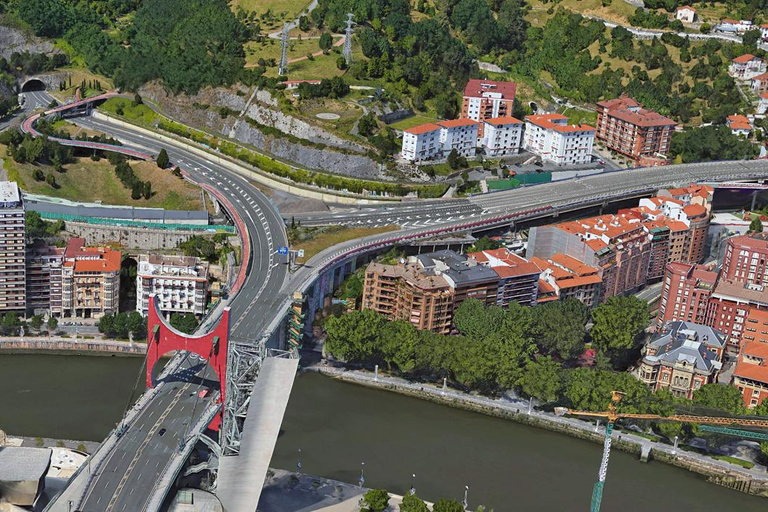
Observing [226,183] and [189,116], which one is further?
[189,116]

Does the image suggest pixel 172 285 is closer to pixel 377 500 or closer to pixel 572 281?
pixel 572 281

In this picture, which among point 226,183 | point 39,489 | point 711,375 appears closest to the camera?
point 39,489

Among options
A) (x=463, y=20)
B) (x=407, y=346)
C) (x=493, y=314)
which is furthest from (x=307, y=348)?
(x=463, y=20)

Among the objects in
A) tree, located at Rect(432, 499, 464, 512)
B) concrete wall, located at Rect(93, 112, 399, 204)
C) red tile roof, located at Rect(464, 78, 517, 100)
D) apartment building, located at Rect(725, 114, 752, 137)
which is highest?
red tile roof, located at Rect(464, 78, 517, 100)

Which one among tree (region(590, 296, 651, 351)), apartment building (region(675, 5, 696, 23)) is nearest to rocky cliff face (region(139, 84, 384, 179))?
tree (region(590, 296, 651, 351))

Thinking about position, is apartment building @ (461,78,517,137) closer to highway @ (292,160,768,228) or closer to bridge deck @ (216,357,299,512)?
highway @ (292,160,768,228)

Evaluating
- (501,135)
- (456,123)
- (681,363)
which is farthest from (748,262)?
(456,123)

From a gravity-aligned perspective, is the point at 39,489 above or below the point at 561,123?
below

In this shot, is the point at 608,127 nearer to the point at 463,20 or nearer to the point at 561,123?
the point at 561,123
